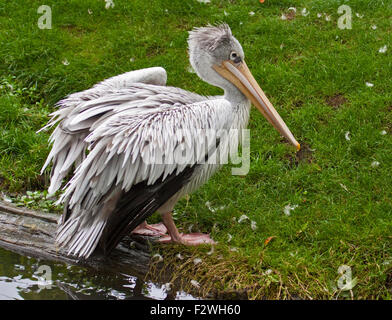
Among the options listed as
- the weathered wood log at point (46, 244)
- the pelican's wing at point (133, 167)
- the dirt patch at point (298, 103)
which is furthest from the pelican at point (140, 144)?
the dirt patch at point (298, 103)

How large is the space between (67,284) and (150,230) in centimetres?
78

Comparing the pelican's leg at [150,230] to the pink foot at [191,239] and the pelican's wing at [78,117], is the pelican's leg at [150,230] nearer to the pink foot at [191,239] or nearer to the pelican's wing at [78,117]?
the pink foot at [191,239]

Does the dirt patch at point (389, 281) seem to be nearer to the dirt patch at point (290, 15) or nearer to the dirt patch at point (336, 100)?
the dirt patch at point (336, 100)

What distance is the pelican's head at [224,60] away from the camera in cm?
426

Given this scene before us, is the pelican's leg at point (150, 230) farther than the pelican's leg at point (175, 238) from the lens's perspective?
Yes

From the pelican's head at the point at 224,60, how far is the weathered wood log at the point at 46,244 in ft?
4.21

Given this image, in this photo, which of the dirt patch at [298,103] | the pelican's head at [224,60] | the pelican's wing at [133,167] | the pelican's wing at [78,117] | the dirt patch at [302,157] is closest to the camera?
the pelican's wing at [133,167]

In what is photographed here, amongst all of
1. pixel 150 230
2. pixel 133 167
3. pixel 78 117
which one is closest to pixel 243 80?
pixel 133 167

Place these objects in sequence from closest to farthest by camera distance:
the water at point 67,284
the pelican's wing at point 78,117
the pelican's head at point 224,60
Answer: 1. the water at point 67,284
2. the pelican's wing at point 78,117
3. the pelican's head at point 224,60

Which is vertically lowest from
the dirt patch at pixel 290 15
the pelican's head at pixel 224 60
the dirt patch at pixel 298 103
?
the dirt patch at pixel 298 103

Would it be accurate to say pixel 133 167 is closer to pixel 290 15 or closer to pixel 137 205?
pixel 137 205

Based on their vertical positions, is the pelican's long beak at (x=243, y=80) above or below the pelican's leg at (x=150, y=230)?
above

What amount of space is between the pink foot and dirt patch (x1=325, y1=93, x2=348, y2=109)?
197 centimetres

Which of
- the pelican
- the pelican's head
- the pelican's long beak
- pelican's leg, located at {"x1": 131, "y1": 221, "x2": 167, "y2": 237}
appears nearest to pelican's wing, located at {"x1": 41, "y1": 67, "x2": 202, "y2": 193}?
the pelican
